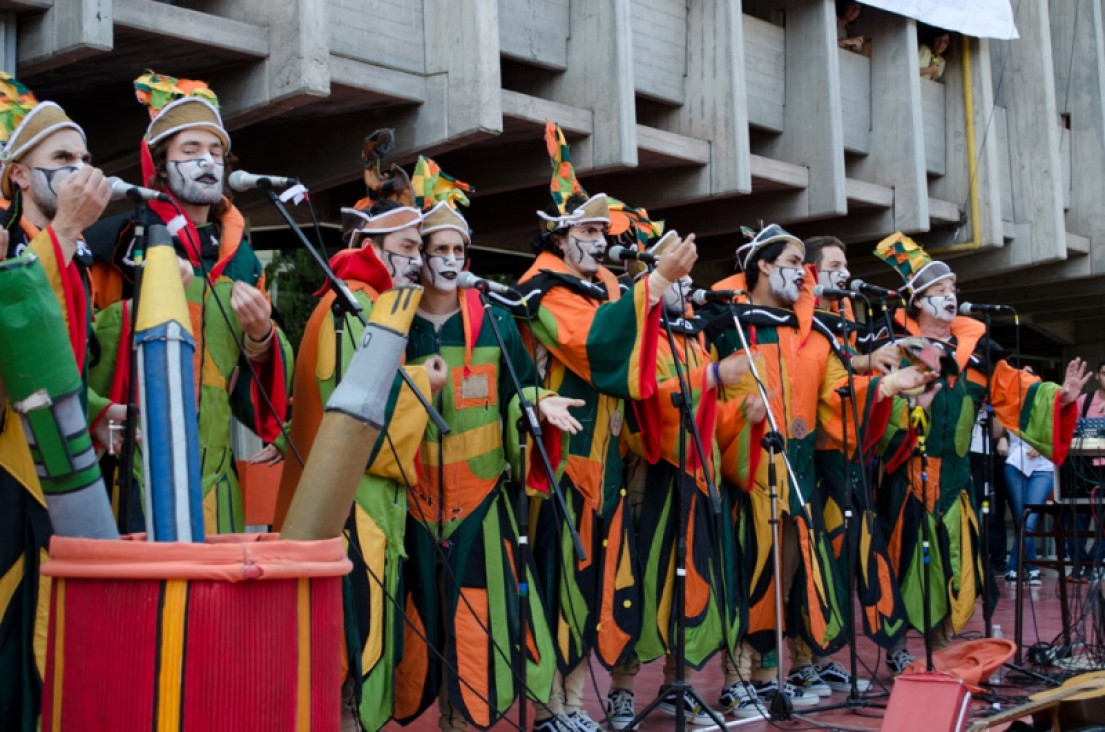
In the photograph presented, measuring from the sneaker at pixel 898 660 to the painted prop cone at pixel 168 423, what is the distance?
582 centimetres

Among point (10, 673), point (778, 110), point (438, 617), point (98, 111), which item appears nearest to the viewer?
point (10, 673)

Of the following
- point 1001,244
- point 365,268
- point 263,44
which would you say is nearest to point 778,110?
point 1001,244

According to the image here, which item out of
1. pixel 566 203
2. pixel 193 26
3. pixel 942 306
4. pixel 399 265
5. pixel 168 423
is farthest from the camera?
pixel 942 306

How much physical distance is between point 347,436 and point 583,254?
12.0 ft

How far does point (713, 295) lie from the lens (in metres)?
6.58

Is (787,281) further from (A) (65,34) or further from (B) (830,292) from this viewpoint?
(A) (65,34)

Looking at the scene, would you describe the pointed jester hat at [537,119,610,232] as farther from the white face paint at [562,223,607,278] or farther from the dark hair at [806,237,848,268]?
the dark hair at [806,237,848,268]

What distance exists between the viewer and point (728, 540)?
682cm

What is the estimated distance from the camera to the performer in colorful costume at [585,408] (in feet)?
18.8

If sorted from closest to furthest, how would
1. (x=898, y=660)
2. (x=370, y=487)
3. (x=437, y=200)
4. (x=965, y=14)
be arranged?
1. (x=370, y=487)
2. (x=437, y=200)
3. (x=898, y=660)
4. (x=965, y=14)

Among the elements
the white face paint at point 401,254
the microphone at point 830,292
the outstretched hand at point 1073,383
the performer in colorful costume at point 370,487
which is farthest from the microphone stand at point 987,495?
the performer in colorful costume at point 370,487

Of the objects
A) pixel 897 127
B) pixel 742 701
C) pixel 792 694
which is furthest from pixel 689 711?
pixel 897 127

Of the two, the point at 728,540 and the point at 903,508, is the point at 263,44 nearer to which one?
the point at 728,540

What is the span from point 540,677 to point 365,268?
1603 mm
